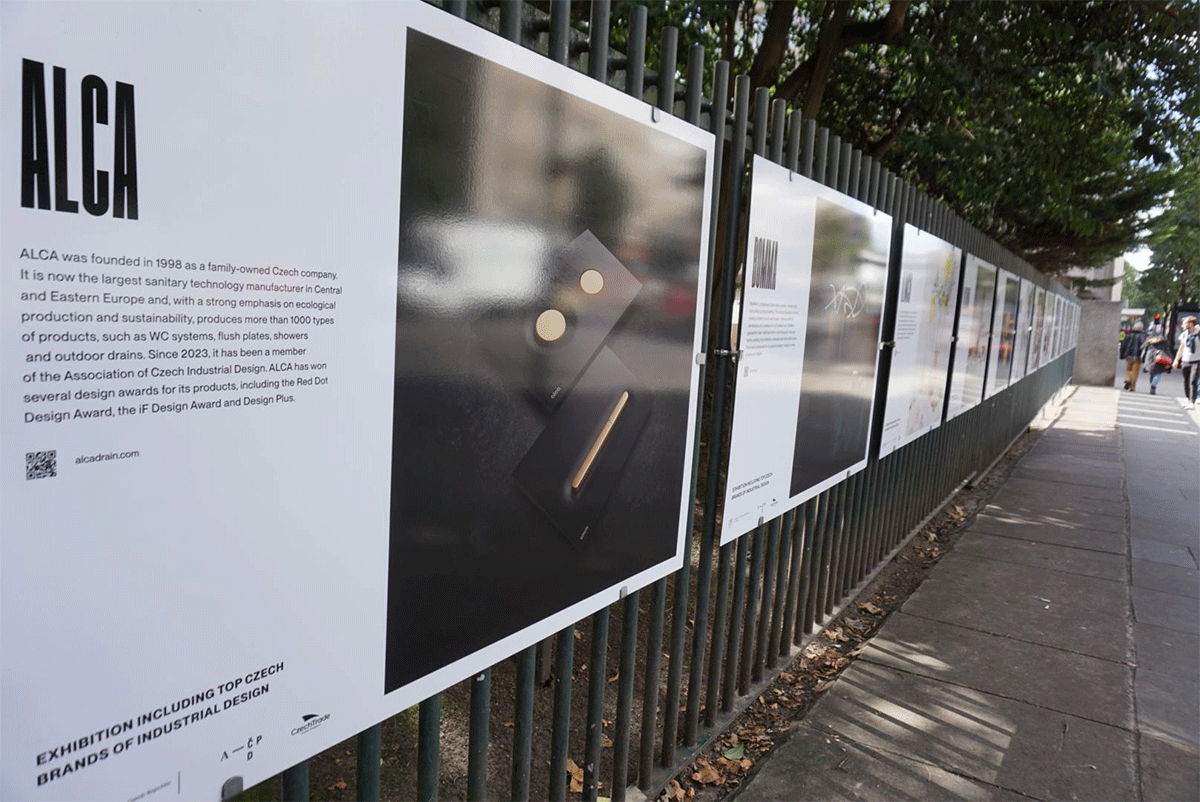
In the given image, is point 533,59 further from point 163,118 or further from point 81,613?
point 81,613

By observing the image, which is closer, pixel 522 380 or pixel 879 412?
pixel 522 380

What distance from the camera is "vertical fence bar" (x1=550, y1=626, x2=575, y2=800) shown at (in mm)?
2500

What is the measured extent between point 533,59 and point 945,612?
4.70m

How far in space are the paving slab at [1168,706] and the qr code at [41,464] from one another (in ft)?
15.0

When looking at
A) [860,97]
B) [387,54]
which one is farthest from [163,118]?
[860,97]

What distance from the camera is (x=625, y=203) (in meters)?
2.34

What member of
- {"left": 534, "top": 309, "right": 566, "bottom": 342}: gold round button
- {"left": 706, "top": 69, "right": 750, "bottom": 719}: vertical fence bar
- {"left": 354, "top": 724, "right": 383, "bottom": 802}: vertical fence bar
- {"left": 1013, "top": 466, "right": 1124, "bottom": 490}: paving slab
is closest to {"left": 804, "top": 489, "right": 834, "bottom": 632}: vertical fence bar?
{"left": 706, "top": 69, "right": 750, "bottom": 719}: vertical fence bar

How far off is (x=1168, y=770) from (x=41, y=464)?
4.30 metres

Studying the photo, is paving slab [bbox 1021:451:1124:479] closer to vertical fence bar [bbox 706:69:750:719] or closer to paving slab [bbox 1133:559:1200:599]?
paving slab [bbox 1133:559:1200:599]

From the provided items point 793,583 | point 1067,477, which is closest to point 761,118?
point 793,583

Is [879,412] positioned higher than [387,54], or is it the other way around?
[387,54]

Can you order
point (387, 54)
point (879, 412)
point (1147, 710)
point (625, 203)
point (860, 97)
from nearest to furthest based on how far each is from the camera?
point (387, 54)
point (625, 203)
point (1147, 710)
point (879, 412)
point (860, 97)

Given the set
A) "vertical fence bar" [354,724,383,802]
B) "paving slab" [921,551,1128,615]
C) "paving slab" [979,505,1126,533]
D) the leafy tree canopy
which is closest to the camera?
"vertical fence bar" [354,724,383,802]

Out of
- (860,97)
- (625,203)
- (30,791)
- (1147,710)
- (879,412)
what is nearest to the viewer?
(30,791)
